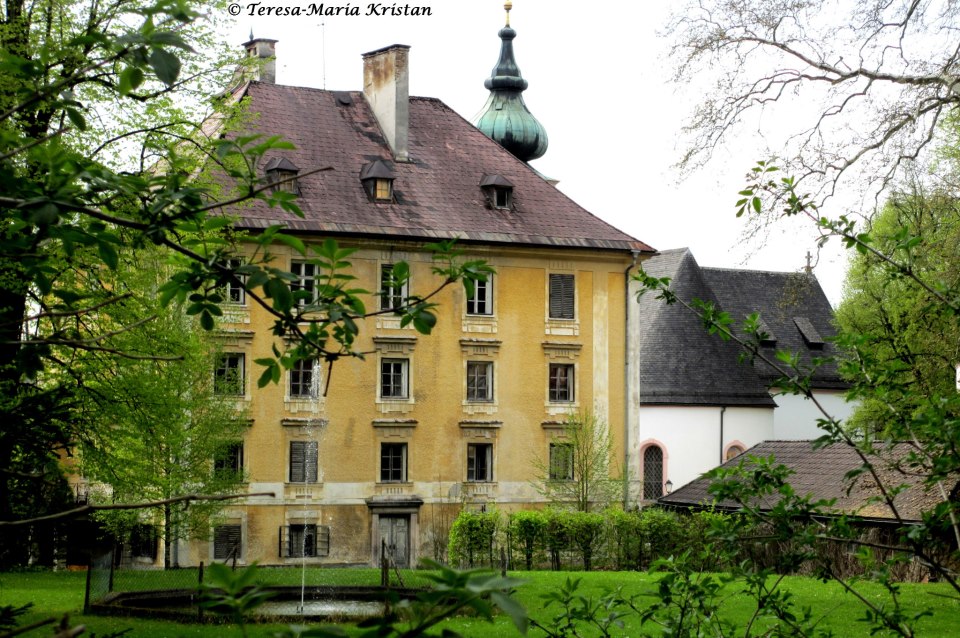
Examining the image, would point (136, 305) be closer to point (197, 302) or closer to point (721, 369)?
point (197, 302)

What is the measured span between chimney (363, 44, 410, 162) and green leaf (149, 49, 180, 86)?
34.8 meters

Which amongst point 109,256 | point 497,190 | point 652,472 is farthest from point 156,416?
point 652,472

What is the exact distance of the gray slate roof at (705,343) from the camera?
44750mm

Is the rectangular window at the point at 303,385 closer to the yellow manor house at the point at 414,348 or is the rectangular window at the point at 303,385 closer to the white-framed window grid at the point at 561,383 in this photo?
the yellow manor house at the point at 414,348

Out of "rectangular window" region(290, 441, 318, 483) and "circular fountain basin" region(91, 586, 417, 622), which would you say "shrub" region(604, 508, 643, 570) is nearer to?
"rectangular window" region(290, 441, 318, 483)

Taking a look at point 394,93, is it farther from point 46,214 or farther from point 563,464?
point 46,214

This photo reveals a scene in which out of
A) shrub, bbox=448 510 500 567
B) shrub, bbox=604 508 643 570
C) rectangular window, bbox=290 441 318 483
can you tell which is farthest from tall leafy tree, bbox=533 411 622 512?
rectangular window, bbox=290 441 318 483

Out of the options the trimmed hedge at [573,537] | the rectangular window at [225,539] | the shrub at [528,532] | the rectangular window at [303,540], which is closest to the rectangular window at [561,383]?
the trimmed hedge at [573,537]

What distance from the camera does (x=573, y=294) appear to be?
37906mm

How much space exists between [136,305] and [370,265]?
55.6 feet

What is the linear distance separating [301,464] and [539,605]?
1620 centimetres

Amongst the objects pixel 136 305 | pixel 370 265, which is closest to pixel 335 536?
pixel 370 265

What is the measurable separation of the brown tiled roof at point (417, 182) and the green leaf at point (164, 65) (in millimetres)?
31034

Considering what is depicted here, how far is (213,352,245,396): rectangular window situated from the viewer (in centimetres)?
2934
